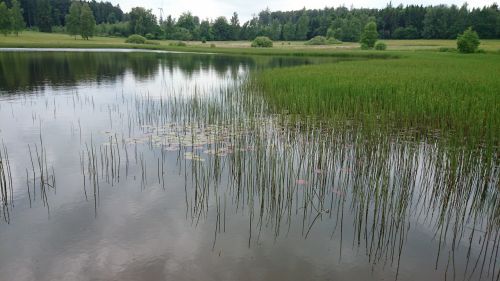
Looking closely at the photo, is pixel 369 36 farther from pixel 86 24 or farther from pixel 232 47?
pixel 86 24

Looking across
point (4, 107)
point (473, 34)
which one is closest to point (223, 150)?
point (4, 107)

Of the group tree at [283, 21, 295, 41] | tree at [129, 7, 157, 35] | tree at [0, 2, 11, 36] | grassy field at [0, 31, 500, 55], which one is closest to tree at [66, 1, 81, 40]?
grassy field at [0, 31, 500, 55]

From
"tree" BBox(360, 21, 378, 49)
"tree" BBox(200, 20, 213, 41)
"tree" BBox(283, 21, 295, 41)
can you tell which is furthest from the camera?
"tree" BBox(283, 21, 295, 41)

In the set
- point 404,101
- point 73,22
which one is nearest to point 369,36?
point 404,101

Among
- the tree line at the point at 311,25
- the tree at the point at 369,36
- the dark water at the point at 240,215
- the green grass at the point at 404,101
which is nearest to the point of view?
the dark water at the point at 240,215

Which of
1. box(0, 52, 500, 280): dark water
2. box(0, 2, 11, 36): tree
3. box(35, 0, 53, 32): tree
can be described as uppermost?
box(35, 0, 53, 32): tree

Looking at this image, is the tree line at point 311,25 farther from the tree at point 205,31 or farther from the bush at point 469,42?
the bush at point 469,42

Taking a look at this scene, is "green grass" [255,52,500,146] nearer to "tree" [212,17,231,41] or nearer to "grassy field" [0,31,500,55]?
"grassy field" [0,31,500,55]

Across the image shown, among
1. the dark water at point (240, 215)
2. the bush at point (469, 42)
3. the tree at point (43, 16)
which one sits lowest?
the dark water at point (240, 215)

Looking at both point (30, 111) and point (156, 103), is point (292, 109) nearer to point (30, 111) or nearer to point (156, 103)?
point (156, 103)

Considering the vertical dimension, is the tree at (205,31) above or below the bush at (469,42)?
above

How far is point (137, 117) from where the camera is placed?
1547cm

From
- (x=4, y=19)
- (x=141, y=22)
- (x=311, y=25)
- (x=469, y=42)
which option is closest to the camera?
(x=469, y=42)

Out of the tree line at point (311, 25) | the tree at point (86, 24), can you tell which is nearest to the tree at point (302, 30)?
the tree line at point (311, 25)
